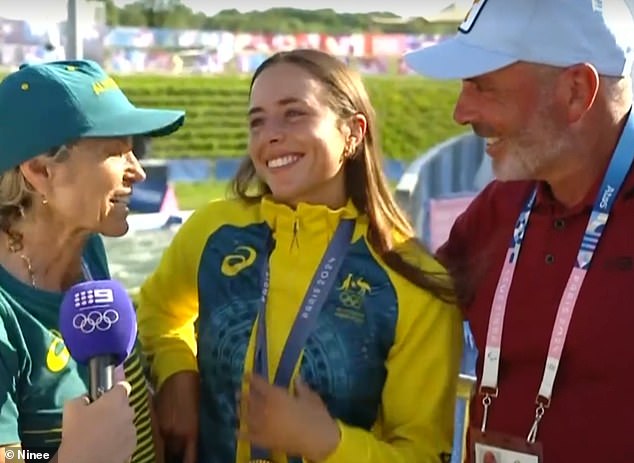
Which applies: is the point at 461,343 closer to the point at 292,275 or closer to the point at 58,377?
the point at 292,275

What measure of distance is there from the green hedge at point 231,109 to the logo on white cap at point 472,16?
1048cm

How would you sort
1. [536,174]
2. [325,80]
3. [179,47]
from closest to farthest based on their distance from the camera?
[536,174]
[325,80]
[179,47]

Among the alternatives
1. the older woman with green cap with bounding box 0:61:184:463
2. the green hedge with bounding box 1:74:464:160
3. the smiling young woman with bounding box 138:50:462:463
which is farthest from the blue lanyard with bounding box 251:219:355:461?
the green hedge with bounding box 1:74:464:160

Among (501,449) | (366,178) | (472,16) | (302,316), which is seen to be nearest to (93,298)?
(302,316)

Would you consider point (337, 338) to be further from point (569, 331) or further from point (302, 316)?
point (569, 331)

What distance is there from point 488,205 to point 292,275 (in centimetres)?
53

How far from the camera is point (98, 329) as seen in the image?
175 centimetres

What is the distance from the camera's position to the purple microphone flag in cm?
173

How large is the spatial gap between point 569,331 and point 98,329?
0.97m

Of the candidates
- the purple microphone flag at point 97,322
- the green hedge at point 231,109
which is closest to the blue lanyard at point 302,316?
the purple microphone flag at point 97,322

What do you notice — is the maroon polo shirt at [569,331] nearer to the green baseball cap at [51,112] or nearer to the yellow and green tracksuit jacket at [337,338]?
the yellow and green tracksuit jacket at [337,338]

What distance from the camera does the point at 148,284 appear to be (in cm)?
256

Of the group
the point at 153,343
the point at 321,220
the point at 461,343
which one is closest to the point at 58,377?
the point at 153,343

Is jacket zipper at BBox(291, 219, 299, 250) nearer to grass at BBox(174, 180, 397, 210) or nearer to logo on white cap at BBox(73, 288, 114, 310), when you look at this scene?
logo on white cap at BBox(73, 288, 114, 310)
